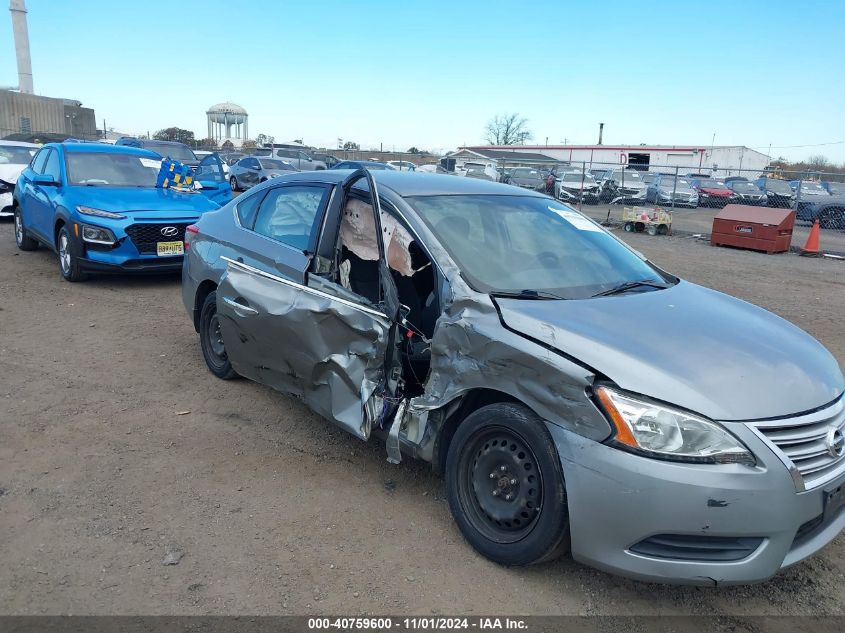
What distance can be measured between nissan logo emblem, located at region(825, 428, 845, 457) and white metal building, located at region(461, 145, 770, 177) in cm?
4702

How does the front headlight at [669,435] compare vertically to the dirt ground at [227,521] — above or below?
above

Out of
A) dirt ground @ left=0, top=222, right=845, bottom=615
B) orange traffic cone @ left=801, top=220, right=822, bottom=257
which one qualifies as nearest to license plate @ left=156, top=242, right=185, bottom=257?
dirt ground @ left=0, top=222, right=845, bottom=615

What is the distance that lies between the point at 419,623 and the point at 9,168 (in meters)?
14.2

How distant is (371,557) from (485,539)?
0.54 m

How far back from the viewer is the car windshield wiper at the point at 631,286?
11.3ft

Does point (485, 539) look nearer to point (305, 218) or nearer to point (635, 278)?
point (635, 278)

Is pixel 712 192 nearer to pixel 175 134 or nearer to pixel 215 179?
pixel 215 179

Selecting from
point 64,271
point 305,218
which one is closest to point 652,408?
point 305,218

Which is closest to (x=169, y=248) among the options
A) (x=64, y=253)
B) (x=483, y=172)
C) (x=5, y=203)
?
(x=64, y=253)

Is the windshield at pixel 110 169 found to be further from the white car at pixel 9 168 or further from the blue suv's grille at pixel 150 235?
the white car at pixel 9 168

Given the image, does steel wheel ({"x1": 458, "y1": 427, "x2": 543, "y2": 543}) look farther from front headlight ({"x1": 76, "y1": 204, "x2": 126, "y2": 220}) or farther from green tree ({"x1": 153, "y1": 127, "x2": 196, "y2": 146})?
green tree ({"x1": 153, "y1": 127, "x2": 196, "y2": 146})

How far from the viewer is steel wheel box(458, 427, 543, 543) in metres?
2.83

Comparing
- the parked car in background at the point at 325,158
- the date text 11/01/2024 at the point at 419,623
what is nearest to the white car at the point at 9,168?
the date text 11/01/2024 at the point at 419,623

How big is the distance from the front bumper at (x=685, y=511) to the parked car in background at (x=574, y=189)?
23.2 metres
